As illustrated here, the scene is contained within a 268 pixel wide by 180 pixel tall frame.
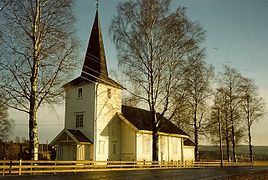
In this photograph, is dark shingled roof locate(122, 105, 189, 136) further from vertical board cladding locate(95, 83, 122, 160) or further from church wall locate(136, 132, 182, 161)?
vertical board cladding locate(95, 83, 122, 160)

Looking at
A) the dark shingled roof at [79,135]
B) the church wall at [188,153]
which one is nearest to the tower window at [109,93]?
the dark shingled roof at [79,135]

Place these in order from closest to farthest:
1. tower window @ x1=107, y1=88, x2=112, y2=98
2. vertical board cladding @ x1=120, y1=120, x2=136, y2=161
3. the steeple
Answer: the steeple < tower window @ x1=107, y1=88, x2=112, y2=98 < vertical board cladding @ x1=120, y1=120, x2=136, y2=161

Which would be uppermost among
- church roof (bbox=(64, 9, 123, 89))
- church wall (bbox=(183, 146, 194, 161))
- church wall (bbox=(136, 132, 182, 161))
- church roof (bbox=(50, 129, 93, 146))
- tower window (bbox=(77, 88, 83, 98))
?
church roof (bbox=(64, 9, 123, 89))

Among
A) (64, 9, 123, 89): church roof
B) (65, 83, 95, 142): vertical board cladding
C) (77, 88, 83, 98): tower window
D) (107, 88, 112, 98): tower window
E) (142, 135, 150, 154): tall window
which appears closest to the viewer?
(65, 83, 95, 142): vertical board cladding

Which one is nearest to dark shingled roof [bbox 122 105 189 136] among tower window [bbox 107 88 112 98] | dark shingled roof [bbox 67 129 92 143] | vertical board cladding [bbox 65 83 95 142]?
tower window [bbox 107 88 112 98]

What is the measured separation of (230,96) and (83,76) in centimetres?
2458

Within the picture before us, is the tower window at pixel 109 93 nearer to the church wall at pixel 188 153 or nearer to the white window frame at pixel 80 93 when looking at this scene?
the white window frame at pixel 80 93

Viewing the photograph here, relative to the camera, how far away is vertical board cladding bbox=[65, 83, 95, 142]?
1371 inches

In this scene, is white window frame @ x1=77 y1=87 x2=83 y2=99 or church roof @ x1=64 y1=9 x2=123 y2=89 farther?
white window frame @ x1=77 y1=87 x2=83 y2=99

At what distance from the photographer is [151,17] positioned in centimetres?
2933

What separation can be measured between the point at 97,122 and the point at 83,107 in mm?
2535

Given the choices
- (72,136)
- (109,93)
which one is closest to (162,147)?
(109,93)

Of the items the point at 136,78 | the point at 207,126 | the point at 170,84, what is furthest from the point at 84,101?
the point at 207,126

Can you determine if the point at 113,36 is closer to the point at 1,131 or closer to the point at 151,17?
the point at 151,17
